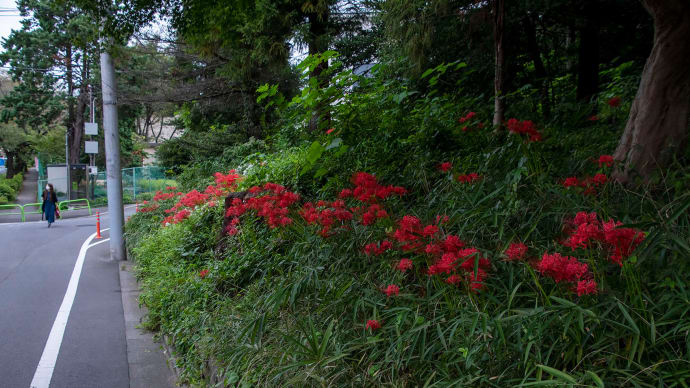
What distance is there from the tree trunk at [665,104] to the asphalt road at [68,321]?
16.5 feet

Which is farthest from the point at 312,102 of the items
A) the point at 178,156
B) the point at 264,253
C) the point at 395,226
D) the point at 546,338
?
the point at 178,156

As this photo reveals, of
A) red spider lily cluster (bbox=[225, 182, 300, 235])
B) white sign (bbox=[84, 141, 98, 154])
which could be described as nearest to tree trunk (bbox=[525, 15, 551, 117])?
red spider lily cluster (bbox=[225, 182, 300, 235])

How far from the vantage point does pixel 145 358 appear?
512 centimetres

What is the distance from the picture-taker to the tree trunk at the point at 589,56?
622 centimetres

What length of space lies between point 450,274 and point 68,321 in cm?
589

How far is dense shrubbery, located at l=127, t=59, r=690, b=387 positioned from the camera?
2.23 metres

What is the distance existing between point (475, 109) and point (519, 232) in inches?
153

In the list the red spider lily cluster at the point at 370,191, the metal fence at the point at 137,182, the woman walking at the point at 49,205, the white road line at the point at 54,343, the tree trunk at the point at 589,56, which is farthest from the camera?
the metal fence at the point at 137,182

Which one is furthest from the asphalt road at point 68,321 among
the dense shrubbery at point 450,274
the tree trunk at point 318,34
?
the tree trunk at point 318,34

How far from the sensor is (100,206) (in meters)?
30.1

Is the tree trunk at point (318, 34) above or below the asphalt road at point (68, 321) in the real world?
above

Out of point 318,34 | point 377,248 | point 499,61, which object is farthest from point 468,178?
point 318,34

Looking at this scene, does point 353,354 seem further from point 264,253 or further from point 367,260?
point 264,253

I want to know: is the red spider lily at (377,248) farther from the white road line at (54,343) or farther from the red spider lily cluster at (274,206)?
the white road line at (54,343)
